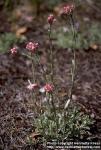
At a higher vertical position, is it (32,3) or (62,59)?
(32,3)

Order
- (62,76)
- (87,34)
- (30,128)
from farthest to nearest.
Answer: (87,34), (62,76), (30,128)

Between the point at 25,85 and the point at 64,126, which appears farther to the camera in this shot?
the point at 25,85

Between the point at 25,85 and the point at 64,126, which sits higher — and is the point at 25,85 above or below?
below

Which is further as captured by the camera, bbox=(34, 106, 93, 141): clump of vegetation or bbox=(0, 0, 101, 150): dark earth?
bbox=(0, 0, 101, 150): dark earth

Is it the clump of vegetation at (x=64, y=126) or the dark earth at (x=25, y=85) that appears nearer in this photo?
the clump of vegetation at (x=64, y=126)

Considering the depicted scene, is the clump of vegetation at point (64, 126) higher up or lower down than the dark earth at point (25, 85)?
higher up

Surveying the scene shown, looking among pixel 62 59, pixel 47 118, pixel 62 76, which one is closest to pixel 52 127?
pixel 47 118

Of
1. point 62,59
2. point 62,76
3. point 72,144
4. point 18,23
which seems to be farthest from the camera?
point 18,23

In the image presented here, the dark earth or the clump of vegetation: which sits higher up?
the clump of vegetation

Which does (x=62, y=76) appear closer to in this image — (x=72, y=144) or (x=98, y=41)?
(x=98, y=41)

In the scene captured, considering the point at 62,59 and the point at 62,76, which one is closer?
the point at 62,76
